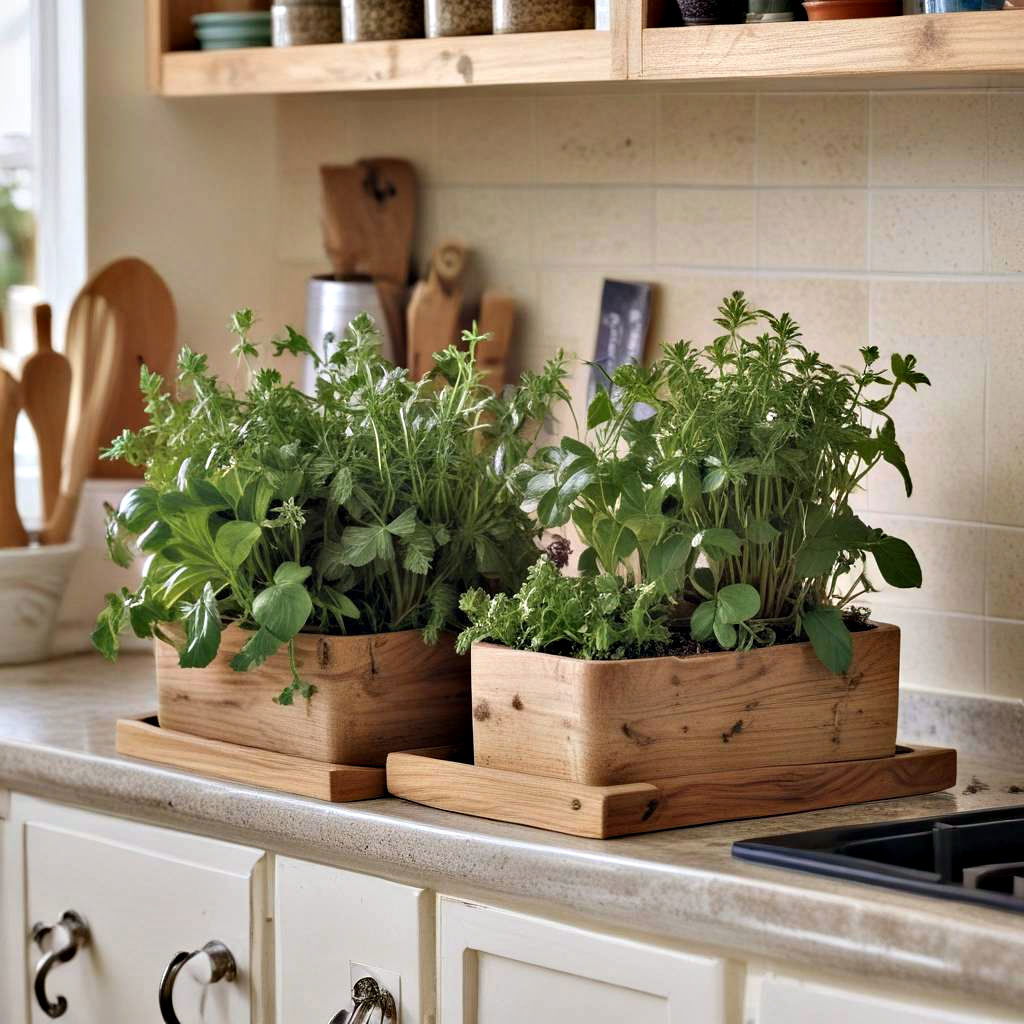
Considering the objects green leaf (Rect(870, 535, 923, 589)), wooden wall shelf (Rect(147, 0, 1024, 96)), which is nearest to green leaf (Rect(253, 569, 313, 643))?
green leaf (Rect(870, 535, 923, 589))

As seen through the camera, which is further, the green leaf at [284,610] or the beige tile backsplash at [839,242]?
the beige tile backsplash at [839,242]

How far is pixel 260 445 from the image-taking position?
151 cm

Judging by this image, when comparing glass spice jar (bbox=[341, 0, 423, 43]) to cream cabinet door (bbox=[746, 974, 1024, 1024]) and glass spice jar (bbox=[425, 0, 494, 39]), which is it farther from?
cream cabinet door (bbox=[746, 974, 1024, 1024])

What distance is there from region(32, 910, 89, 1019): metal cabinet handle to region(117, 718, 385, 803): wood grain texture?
7.1 inches

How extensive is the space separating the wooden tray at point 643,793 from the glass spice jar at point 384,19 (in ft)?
2.83

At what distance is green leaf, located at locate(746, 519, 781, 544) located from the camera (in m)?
1.42

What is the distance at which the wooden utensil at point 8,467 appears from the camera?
207 centimetres

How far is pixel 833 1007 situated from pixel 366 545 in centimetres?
53

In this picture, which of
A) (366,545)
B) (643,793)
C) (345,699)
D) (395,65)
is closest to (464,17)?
(395,65)

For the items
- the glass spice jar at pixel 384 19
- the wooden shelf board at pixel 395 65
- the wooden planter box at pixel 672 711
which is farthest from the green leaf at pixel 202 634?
the glass spice jar at pixel 384 19

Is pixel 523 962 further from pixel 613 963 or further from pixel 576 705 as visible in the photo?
pixel 576 705

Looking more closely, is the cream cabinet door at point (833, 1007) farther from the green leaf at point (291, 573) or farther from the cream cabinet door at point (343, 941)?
the green leaf at point (291, 573)

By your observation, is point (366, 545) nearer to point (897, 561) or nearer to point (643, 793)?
point (643, 793)

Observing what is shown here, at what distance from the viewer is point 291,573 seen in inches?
57.5
